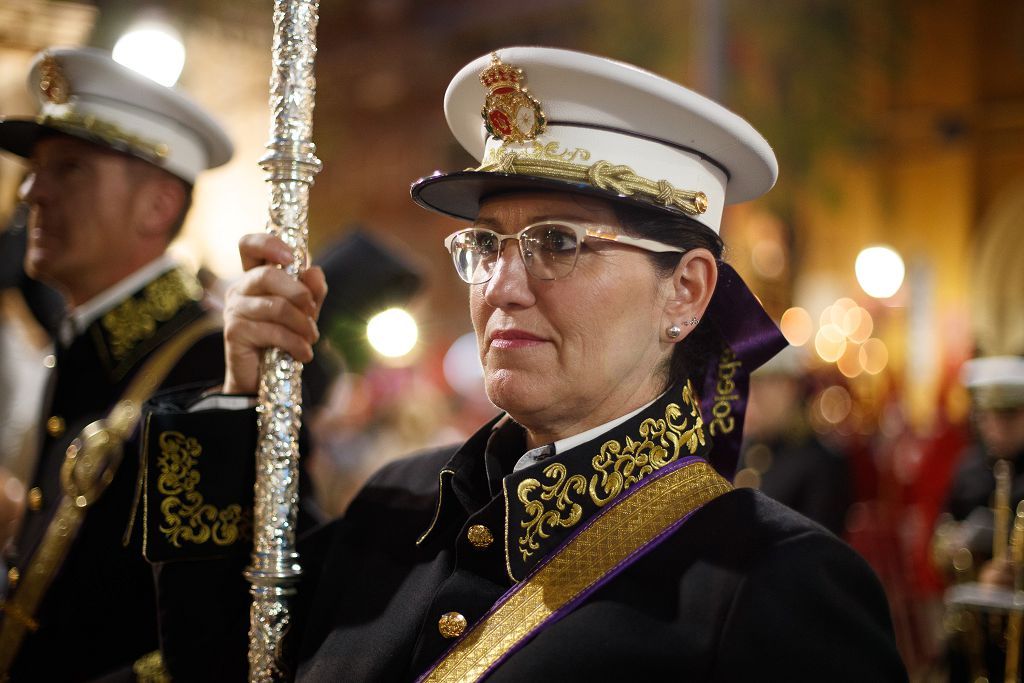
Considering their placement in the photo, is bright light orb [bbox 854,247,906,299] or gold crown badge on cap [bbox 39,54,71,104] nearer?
gold crown badge on cap [bbox 39,54,71,104]

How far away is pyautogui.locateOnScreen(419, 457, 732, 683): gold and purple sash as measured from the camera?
1.68 m

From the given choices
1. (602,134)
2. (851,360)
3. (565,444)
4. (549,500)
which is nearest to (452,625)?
(549,500)

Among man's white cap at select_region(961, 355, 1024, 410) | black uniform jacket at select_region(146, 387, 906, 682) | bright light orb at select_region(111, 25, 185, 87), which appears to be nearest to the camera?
black uniform jacket at select_region(146, 387, 906, 682)

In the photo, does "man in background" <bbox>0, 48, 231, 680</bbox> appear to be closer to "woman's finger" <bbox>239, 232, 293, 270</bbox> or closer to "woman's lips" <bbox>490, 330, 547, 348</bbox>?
"woman's finger" <bbox>239, 232, 293, 270</bbox>

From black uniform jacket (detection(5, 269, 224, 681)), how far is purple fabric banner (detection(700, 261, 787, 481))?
127cm

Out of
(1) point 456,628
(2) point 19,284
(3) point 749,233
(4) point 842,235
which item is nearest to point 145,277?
(2) point 19,284

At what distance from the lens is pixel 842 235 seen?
49.0 ft

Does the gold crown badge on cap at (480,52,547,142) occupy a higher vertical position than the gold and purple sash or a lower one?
higher

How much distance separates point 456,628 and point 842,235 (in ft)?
46.7

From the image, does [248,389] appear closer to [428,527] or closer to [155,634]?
[428,527]

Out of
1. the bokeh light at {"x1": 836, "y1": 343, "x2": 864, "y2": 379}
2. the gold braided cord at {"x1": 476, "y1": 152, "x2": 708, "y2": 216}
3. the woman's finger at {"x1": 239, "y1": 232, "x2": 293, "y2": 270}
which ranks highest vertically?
the bokeh light at {"x1": 836, "y1": 343, "x2": 864, "y2": 379}

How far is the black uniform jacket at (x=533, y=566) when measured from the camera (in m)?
1.51

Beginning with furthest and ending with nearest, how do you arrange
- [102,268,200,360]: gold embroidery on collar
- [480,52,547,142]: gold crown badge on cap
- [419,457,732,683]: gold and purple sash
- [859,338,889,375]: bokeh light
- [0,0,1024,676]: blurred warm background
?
[859,338,889,375]: bokeh light, [0,0,1024,676]: blurred warm background, [102,268,200,360]: gold embroidery on collar, [480,52,547,142]: gold crown badge on cap, [419,457,732,683]: gold and purple sash

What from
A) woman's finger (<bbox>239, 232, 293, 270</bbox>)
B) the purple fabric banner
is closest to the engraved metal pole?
woman's finger (<bbox>239, 232, 293, 270</bbox>)
